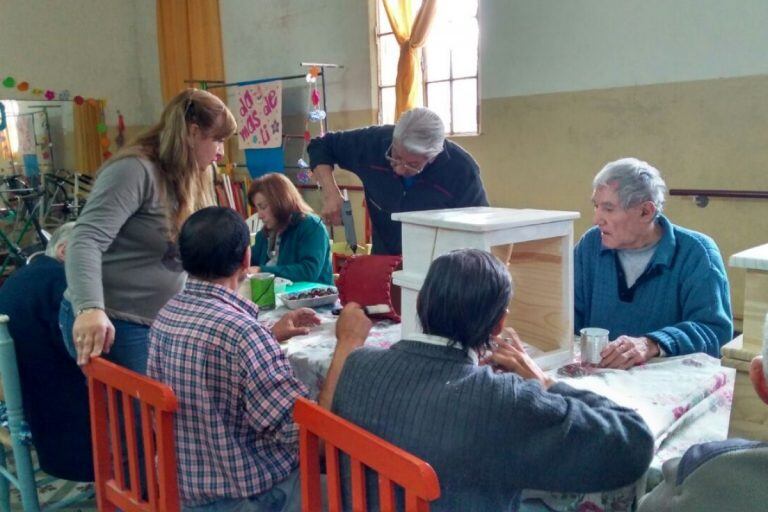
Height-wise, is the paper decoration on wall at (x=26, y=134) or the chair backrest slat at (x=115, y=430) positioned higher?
the paper decoration on wall at (x=26, y=134)

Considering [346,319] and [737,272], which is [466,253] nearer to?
[346,319]

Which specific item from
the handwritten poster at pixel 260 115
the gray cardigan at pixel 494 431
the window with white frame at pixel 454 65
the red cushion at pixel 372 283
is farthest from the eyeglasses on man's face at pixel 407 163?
the handwritten poster at pixel 260 115

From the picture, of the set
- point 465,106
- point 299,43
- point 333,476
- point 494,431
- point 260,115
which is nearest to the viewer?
point 494,431

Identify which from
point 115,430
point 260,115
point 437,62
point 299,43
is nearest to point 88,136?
point 260,115

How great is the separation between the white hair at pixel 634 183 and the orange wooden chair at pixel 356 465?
115 centimetres

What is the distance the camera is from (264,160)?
6109 millimetres

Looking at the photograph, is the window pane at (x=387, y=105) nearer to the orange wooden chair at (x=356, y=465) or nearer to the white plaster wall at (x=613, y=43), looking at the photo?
the white plaster wall at (x=613, y=43)

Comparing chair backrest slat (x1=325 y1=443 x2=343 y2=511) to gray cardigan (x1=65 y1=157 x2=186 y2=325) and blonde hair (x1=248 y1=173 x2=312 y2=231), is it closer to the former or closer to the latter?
gray cardigan (x1=65 y1=157 x2=186 y2=325)

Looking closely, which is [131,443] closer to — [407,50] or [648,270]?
[648,270]

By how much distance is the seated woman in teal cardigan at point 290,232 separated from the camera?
2.95 meters

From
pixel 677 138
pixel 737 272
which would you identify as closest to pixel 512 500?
pixel 737 272

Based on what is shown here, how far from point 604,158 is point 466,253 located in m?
3.04

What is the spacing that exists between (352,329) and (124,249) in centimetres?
76

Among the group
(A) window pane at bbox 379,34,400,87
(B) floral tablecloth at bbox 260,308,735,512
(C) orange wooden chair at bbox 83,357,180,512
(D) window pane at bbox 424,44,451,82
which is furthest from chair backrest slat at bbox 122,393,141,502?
(A) window pane at bbox 379,34,400,87
